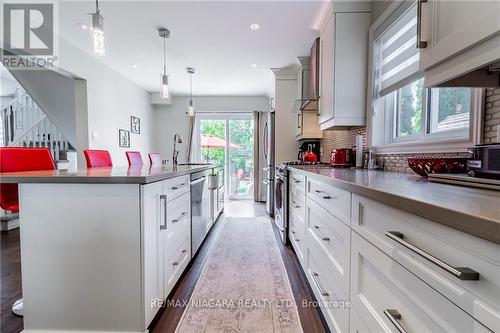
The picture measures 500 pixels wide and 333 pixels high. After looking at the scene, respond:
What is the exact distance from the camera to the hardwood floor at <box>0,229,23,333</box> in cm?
150

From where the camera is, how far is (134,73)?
4.59 meters

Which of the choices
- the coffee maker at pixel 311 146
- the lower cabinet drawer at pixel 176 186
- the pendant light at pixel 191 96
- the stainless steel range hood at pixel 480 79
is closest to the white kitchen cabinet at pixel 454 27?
the stainless steel range hood at pixel 480 79

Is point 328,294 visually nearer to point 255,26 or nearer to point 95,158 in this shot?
point 95,158

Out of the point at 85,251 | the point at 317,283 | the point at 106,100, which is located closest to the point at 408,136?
the point at 317,283

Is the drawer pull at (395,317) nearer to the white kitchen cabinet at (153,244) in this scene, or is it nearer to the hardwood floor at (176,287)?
the hardwood floor at (176,287)

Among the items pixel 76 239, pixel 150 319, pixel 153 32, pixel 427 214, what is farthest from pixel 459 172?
pixel 153 32

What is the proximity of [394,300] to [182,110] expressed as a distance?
612cm

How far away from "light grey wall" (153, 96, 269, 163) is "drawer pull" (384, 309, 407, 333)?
5622 millimetres

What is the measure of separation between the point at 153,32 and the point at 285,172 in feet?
7.65

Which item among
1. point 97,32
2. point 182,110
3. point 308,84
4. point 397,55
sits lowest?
point 397,55

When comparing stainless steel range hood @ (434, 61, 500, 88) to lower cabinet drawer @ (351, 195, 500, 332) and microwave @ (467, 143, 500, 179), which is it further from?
lower cabinet drawer @ (351, 195, 500, 332)

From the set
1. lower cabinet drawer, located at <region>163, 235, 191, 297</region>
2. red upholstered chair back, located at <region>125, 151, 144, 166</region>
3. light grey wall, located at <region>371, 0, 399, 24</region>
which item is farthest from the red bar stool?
light grey wall, located at <region>371, 0, 399, 24</region>

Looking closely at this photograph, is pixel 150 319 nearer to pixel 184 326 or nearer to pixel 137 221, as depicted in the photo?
pixel 184 326

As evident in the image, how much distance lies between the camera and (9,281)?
200 cm
